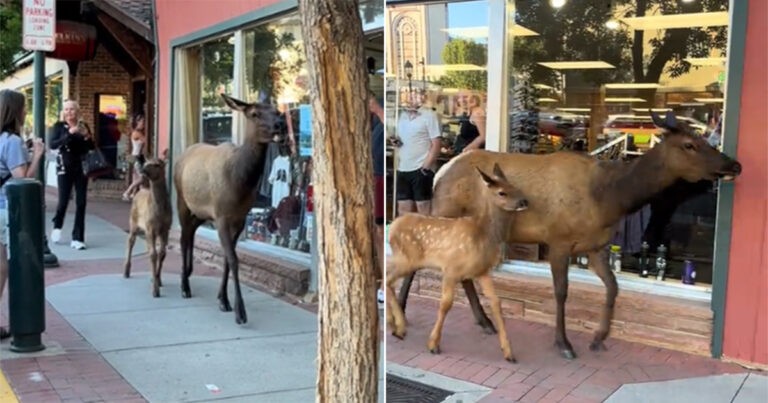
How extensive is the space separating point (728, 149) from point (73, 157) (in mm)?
7625

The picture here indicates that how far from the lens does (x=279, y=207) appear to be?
8992mm

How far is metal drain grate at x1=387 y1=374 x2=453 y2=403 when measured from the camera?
16.9ft

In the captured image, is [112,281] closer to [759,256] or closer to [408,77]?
[408,77]

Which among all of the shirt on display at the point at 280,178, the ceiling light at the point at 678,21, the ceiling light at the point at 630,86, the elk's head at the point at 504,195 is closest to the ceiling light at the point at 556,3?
the ceiling light at the point at 678,21

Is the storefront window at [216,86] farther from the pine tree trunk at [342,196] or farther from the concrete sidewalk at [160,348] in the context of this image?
the pine tree trunk at [342,196]

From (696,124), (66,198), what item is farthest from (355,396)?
(66,198)

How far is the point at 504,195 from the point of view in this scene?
5590 millimetres

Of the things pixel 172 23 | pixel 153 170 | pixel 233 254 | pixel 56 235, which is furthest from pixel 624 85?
pixel 56 235

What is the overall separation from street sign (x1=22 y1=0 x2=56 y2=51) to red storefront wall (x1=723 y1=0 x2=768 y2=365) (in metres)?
6.50

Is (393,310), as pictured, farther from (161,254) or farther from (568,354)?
(161,254)

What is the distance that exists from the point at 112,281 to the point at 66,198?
7.72ft

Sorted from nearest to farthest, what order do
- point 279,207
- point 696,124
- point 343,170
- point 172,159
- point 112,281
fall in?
point 343,170
point 696,124
point 112,281
point 279,207
point 172,159

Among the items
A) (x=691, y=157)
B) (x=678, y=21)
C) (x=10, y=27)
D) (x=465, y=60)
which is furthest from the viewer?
(x=10, y=27)

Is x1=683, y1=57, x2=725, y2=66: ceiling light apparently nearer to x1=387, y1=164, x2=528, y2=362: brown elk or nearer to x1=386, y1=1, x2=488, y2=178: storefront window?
x1=386, y1=1, x2=488, y2=178: storefront window
